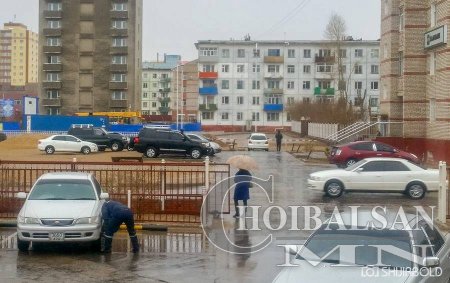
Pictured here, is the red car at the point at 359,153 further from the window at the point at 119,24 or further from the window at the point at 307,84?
the window at the point at 307,84

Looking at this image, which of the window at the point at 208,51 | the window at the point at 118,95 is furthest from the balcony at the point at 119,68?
the window at the point at 208,51

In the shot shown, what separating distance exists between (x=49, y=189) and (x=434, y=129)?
1202 inches

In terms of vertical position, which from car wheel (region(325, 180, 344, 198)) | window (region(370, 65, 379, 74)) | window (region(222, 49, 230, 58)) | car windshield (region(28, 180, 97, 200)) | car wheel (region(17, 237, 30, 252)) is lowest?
car wheel (region(17, 237, 30, 252))

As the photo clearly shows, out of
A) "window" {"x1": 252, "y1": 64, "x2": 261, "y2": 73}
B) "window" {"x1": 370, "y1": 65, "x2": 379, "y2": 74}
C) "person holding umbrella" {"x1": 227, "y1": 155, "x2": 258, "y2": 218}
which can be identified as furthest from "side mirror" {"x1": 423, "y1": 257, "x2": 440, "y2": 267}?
"window" {"x1": 252, "y1": 64, "x2": 261, "y2": 73}

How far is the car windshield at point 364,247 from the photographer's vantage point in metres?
8.45

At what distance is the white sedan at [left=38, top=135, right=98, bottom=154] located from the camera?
149ft

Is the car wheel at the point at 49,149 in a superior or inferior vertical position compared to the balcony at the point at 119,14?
inferior

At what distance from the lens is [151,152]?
4150cm

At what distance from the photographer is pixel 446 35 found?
37.9m

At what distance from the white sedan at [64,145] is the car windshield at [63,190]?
30.7m

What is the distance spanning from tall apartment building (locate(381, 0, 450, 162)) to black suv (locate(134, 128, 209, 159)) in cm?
1323

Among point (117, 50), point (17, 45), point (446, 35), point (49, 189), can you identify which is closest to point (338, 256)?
point (49, 189)

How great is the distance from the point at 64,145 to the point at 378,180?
27.2 m

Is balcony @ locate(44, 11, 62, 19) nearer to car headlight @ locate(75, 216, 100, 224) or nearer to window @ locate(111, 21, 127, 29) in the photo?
window @ locate(111, 21, 127, 29)
